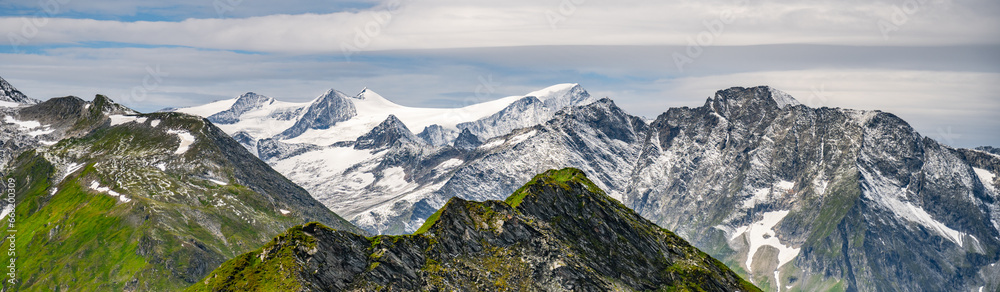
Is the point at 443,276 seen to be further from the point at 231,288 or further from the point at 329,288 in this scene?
the point at 231,288

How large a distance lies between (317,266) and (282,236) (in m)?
10.2

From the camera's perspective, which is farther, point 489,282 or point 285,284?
point 489,282

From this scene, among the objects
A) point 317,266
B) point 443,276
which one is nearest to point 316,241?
point 317,266

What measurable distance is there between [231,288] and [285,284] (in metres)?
12.9

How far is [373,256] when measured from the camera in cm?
18738

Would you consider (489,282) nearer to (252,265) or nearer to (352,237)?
(352,237)

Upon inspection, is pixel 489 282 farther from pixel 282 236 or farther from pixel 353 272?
pixel 282 236

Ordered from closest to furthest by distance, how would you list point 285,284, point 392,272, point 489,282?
1. point 285,284
2. point 392,272
3. point 489,282

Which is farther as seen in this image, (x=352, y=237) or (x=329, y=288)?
(x=352, y=237)

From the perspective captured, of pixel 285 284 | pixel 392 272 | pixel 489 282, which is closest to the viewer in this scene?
pixel 285 284

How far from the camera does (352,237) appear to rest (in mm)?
188500

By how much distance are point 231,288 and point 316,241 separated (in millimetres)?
18982

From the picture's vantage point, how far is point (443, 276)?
636 ft

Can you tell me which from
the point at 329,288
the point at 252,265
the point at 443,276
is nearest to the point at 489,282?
the point at 443,276
